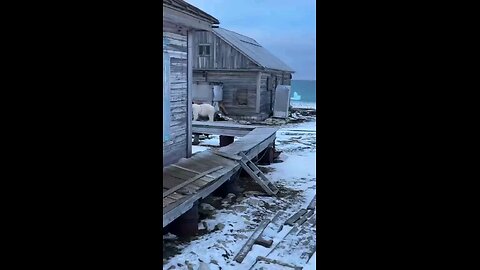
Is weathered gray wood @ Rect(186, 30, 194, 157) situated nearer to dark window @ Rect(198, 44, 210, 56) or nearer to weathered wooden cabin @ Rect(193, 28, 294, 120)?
weathered wooden cabin @ Rect(193, 28, 294, 120)

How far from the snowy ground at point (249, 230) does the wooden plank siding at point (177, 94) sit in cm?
113

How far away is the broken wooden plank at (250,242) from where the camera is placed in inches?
206

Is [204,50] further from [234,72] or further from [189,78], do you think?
[189,78]

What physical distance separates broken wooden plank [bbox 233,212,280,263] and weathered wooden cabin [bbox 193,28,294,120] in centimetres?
1489

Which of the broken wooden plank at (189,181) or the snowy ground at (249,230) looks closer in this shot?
the snowy ground at (249,230)

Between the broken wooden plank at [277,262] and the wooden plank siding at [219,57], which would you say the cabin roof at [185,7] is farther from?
the wooden plank siding at [219,57]

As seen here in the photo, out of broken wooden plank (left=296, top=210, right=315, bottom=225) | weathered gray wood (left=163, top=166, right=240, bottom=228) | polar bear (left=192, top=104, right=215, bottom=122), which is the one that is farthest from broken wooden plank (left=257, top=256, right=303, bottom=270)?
polar bear (left=192, top=104, right=215, bottom=122)

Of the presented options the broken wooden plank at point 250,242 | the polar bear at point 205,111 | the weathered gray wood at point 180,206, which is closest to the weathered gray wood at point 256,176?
the broken wooden plank at point 250,242

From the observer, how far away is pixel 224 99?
21.8 metres
